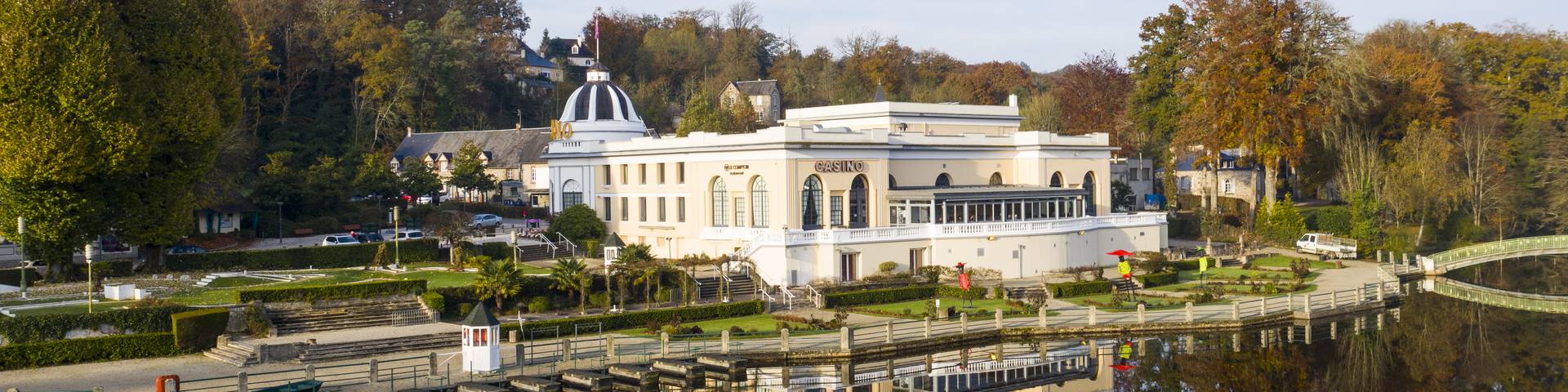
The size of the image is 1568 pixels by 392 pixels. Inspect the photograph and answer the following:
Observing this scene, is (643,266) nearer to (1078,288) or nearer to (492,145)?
(1078,288)

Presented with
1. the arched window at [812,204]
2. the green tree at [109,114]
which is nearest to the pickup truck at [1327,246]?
the arched window at [812,204]

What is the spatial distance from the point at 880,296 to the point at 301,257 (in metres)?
22.0

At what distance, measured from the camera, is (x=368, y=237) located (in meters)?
59.9

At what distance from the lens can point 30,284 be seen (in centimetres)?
4634

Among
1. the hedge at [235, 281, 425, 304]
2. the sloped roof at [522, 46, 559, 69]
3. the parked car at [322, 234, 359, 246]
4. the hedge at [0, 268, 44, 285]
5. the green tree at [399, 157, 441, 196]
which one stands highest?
the sloped roof at [522, 46, 559, 69]

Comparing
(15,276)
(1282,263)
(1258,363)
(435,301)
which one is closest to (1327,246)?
(1282,263)

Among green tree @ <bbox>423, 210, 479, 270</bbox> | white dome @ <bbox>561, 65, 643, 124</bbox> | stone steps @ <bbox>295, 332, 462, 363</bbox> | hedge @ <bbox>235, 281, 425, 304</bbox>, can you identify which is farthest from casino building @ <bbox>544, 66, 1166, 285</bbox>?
stone steps @ <bbox>295, 332, 462, 363</bbox>

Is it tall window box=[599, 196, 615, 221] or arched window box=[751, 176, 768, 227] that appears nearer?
arched window box=[751, 176, 768, 227]

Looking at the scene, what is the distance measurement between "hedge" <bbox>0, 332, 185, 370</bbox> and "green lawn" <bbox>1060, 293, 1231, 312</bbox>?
29246 mm

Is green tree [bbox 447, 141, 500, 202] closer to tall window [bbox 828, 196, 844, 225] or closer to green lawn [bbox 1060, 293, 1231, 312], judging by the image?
tall window [bbox 828, 196, 844, 225]

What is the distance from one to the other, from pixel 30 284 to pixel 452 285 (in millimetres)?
14171

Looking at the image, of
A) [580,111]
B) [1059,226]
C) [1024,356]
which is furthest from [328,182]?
[1024,356]

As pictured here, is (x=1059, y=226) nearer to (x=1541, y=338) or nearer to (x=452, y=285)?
(x=1541, y=338)

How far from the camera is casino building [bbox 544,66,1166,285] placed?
2160 inches
